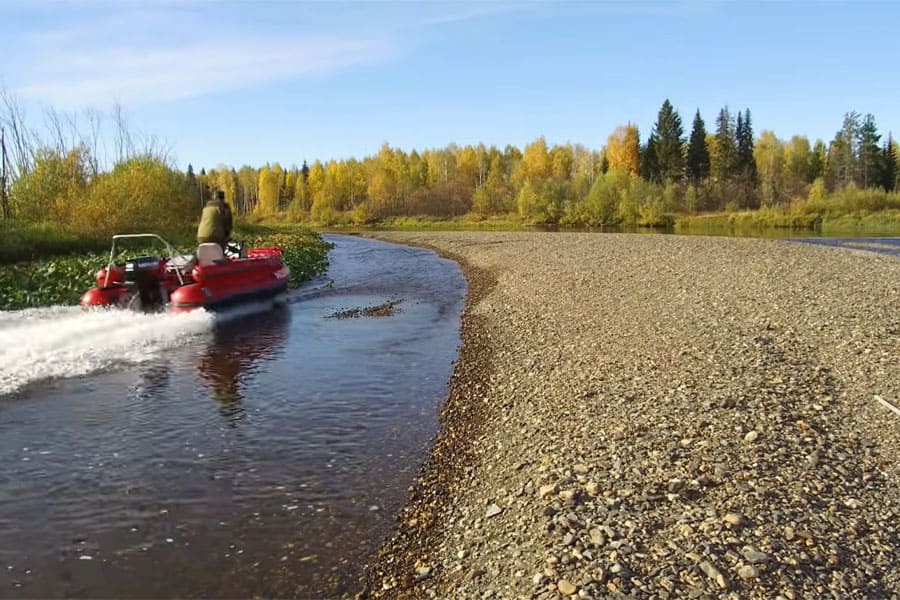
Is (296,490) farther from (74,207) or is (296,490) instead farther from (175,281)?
(74,207)

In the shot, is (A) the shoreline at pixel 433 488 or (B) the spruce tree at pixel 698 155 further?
(B) the spruce tree at pixel 698 155

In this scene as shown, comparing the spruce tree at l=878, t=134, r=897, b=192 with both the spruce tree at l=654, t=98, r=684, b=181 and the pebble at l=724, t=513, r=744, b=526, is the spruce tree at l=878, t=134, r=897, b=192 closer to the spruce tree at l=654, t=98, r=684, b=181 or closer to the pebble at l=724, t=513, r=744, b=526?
the spruce tree at l=654, t=98, r=684, b=181

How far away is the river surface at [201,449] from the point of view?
537cm

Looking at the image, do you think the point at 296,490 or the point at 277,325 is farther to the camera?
the point at 277,325

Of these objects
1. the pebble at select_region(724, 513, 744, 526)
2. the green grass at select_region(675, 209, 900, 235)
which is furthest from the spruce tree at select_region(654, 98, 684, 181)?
the pebble at select_region(724, 513, 744, 526)

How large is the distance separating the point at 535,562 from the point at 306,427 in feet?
15.0

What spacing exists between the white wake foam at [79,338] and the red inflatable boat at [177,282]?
0.36 metres

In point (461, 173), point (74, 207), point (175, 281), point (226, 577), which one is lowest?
point (226, 577)

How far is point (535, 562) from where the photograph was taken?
4852 millimetres

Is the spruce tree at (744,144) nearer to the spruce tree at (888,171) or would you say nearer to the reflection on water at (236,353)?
the spruce tree at (888,171)

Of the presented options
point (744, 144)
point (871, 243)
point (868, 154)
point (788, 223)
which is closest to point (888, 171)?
point (868, 154)

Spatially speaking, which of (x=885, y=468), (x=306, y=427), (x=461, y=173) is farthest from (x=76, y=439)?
(x=461, y=173)

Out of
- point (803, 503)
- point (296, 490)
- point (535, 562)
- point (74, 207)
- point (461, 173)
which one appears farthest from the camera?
point (461, 173)

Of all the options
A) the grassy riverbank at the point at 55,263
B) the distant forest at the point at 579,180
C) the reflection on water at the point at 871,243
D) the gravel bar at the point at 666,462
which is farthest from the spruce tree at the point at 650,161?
the gravel bar at the point at 666,462
